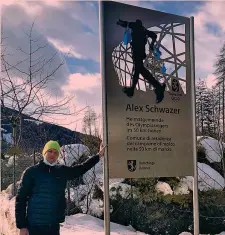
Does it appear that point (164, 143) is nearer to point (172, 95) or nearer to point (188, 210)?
point (172, 95)

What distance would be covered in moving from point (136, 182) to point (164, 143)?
522 cm

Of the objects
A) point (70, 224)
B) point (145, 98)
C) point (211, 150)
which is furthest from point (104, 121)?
point (211, 150)

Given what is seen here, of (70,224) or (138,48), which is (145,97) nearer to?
(138,48)

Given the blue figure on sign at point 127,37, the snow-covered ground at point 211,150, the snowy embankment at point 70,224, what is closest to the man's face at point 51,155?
the blue figure on sign at point 127,37

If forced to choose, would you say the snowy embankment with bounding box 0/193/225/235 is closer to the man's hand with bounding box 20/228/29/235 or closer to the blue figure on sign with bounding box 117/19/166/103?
the man's hand with bounding box 20/228/29/235

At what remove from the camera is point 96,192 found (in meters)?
9.77

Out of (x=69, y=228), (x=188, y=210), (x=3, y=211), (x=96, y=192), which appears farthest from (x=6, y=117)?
(x=188, y=210)

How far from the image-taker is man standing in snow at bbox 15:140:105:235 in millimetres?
3510

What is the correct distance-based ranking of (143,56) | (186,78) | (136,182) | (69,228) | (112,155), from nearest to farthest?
(112,155) → (143,56) → (186,78) → (69,228) → (136,182)

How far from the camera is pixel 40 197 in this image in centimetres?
357

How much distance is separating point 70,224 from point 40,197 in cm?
429

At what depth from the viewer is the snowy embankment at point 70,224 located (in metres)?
6.20

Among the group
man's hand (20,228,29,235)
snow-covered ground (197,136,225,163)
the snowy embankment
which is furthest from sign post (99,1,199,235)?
snow-covered ground (197,136,225,163)

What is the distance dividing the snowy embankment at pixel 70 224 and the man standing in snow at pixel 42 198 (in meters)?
2.06
